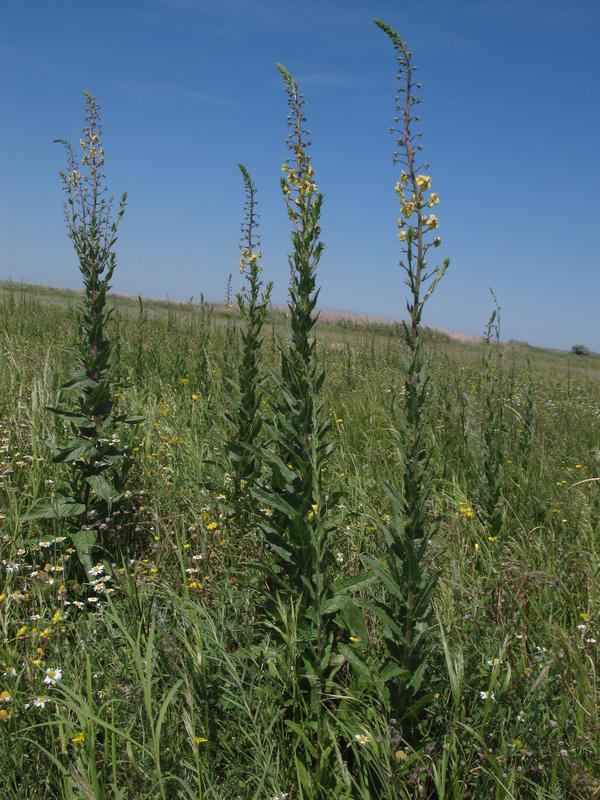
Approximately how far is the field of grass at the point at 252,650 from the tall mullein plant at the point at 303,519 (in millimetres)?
65

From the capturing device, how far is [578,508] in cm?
404

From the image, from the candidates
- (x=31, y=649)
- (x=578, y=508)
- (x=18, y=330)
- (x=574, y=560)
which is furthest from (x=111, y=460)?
(x=18, y=330)

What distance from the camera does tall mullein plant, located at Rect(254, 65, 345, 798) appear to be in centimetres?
221

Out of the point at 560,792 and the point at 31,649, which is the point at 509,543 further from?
the point at 31,649

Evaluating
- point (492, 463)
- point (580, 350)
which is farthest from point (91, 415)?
point (580, 350)

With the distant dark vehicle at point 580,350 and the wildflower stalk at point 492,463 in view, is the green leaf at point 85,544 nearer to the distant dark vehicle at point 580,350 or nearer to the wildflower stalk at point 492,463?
the wildflower stalk at point 492,463

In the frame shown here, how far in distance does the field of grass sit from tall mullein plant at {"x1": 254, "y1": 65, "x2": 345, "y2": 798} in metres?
0.07

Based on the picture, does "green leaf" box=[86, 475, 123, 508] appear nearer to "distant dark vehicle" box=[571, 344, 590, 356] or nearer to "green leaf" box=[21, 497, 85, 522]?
"green leaf" box=[21, 497, 85, 522]

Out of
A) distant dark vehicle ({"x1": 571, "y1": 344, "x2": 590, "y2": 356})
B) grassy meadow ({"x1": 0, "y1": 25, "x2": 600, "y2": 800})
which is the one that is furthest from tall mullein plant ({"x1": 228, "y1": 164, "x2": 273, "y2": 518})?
distant dark vehicle ({"x1": 571, "y1": 344, "x2": 590, "y2": 356})

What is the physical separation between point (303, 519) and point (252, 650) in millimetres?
571

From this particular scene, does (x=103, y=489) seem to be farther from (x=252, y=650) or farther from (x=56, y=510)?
(x=252, y=650)

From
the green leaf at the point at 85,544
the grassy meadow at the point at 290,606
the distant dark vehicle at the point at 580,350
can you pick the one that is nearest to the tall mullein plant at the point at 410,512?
the grassy meadow at the point at 290,606

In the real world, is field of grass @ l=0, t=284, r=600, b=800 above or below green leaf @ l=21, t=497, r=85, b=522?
below

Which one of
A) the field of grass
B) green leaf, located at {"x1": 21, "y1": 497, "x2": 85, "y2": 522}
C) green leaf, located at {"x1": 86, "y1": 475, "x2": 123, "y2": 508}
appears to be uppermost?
green leaf, located at {"x1": 86, "y1": 475, "x2": 123, "y2": 508}
